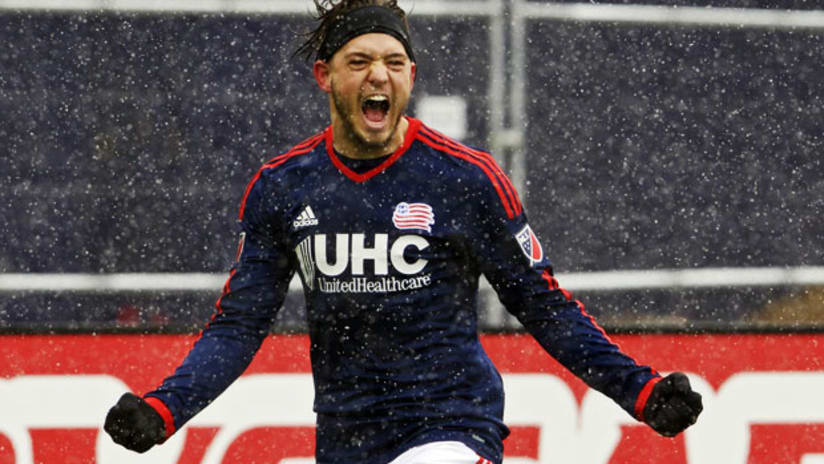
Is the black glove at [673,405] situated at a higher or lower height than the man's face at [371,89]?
lower

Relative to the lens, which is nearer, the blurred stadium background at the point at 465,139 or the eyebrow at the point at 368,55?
the eyebrow at the point at 368,55

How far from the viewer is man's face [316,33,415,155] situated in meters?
3.67

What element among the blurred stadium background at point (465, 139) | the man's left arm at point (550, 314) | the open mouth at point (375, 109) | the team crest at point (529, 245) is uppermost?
the blurred stadium background at point (465, 139)

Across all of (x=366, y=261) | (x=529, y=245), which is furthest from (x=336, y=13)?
(x=529, y=245)

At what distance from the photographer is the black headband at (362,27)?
379cm

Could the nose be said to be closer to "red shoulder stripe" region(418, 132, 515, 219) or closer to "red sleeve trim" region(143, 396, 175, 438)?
"red shoulder stripe" region(418, 132, 515, 219)

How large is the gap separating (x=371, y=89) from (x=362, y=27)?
0.72 feet

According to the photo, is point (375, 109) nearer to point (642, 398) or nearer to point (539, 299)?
point (539, 299)

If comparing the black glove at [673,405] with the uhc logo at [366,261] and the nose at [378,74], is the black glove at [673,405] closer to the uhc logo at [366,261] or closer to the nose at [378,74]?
the uhc logo at [366,261]

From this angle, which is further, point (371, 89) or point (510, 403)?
point (510, 403)

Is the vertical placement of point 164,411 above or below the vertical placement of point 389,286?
below

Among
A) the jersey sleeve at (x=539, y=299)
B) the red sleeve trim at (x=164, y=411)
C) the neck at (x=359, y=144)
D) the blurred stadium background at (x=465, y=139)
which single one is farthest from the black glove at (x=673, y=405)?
the blurred stadium background at (x=465, y=139)

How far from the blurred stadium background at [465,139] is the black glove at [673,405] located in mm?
2826

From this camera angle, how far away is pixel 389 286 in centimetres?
363
